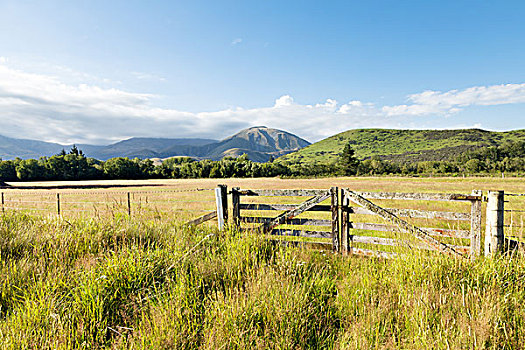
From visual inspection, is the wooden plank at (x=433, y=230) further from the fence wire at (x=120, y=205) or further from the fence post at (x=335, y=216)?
the fence wire at (x=120, y=205)

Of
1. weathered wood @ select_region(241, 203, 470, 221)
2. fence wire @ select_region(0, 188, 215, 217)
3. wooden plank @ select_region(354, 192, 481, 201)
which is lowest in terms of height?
fence wire @ select_region(0, 188, 215, 217)

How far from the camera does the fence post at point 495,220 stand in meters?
5.70

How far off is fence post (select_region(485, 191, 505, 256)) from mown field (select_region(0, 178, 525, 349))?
148 cm

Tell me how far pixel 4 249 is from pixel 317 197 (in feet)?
22.0

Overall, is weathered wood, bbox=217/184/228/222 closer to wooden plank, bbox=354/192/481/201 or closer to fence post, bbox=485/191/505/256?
wooden plank, bbox=354/192/481/201

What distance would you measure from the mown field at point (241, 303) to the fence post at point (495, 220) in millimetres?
1476

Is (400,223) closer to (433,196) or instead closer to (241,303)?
(433,196)

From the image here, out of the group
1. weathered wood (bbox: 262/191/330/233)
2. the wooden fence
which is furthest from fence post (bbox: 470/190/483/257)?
weathered wood (bbox: 262/191/330/233)

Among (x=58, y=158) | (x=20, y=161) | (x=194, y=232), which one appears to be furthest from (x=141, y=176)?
(x=194, y=232)

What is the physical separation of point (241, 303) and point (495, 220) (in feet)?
18.6

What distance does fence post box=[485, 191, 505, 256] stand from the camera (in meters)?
5.70

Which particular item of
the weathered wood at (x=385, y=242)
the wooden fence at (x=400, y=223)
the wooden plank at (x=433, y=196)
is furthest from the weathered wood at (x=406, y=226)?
the wooden plank at (x=433, y=196)

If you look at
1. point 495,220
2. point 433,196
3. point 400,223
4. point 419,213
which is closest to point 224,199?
point 400,223

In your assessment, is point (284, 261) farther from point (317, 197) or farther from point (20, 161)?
point (20, 161)
